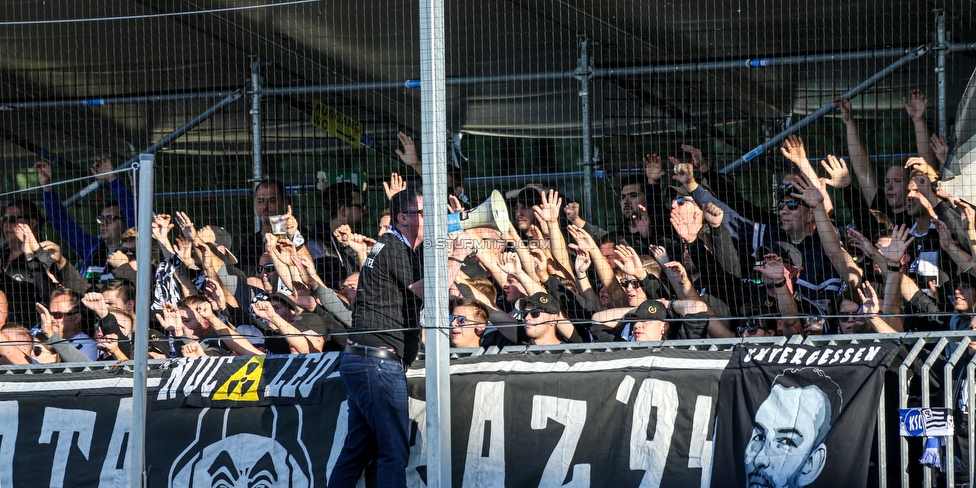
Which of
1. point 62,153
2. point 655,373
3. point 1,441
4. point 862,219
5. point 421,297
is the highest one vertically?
point 62,153

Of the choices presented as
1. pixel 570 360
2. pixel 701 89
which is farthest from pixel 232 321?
pixel 701 89

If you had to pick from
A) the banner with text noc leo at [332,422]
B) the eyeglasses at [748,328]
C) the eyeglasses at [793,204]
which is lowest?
the banner with text noc leo at [332,422]

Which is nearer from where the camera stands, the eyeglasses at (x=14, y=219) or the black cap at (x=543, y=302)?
the black cap at (x=543, y=302)

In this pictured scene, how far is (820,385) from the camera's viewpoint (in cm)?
605

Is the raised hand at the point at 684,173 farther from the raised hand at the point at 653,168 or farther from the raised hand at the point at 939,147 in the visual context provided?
the raised hand at the point at 939,147

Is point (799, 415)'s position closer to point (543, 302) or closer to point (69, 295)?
point (543, 302)

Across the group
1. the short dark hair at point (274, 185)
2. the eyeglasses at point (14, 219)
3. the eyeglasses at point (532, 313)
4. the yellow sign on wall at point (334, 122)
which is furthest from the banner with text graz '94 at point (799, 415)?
the eyeglasses at point (14, 219)

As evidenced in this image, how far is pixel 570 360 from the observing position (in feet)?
22.3

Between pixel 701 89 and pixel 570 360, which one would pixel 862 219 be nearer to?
pixel 701 89

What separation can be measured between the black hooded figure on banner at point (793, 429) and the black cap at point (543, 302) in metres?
1.58

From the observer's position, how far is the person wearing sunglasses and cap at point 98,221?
30.1 ft

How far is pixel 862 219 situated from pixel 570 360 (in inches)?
86.8

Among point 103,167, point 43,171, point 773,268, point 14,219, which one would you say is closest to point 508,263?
point 773,268

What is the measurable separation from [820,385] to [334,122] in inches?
193
